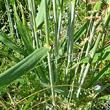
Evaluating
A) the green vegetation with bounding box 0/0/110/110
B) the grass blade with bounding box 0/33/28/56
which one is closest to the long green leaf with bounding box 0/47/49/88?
the green vegetation with bounding box 0/0/110/110

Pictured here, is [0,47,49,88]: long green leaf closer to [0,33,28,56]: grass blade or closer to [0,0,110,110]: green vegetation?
[0,0,110,110]: green vegetation

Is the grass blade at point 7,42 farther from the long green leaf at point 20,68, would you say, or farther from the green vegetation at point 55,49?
the long green leaf at point 20,68

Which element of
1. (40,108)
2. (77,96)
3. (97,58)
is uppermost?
(97,58)

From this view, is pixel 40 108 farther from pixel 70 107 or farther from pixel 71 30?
pixel 71 30

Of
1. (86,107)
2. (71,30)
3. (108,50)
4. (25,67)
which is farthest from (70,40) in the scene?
(86,107)

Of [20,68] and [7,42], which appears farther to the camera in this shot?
[7,42]

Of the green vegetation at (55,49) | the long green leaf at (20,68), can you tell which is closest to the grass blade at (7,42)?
the green vegetation at (55,49)

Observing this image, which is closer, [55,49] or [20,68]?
[20,68]

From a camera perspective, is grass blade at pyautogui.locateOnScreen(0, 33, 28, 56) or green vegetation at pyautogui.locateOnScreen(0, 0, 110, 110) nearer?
green vegetation at pyautogui.locateOnScreen(0, 0, 110, 110)
